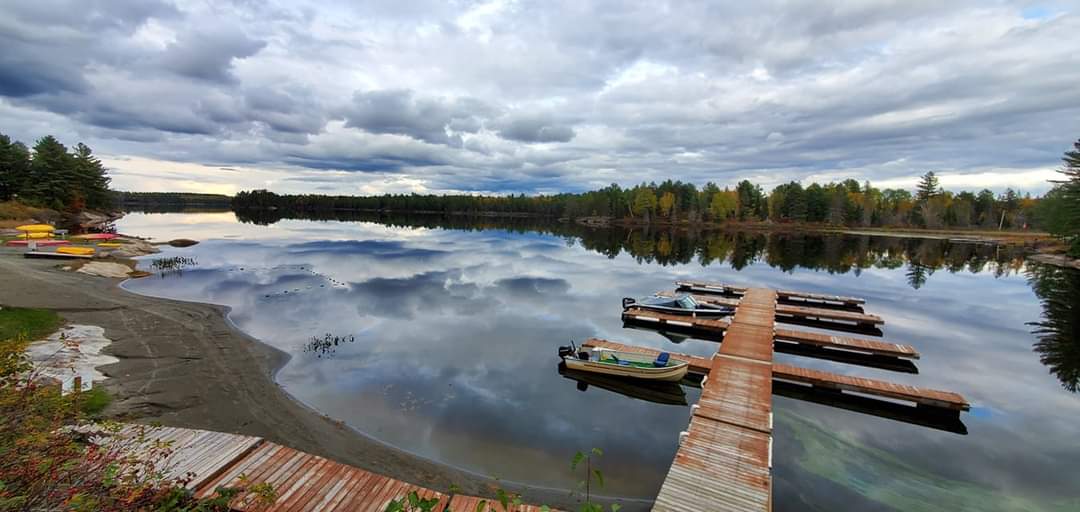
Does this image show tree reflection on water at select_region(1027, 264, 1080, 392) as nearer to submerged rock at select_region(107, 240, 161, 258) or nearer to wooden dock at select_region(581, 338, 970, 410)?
wooden dock at select_region(581, 338, 970, 410)

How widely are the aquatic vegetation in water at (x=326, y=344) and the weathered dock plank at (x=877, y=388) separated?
23.8 meters

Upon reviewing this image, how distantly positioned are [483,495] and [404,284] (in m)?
34.0

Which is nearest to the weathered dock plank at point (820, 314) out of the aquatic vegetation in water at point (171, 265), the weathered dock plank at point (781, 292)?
the weathered dock plank at point (781, 292)

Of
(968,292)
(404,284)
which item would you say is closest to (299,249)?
(404,284)

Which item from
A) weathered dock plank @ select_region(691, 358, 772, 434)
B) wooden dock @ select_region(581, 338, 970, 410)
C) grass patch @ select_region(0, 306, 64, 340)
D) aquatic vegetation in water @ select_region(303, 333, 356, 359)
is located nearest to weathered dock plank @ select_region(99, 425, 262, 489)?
grass patch @ select_region(0, 306, 64, 340)

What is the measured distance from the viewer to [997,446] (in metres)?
17.4

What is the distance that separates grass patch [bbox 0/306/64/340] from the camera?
18266 mm

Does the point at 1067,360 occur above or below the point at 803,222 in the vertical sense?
below

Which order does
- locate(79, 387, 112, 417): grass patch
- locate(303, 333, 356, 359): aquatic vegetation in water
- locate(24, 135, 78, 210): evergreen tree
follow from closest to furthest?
locate(79, 387, 112, 417): grass patch, locate(303, 333, 356, 359): aquatic vegetation in water, locate(24, 135, 78, 210): evergreen tree

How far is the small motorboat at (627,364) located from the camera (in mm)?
21547

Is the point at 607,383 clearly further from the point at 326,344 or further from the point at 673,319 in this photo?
the point at 326,344

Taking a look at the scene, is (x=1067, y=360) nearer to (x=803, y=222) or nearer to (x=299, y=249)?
(x=299, y=249)

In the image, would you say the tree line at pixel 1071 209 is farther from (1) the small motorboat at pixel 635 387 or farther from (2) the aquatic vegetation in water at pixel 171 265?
(2) the aquatic vegetation in water at pixel 171 265

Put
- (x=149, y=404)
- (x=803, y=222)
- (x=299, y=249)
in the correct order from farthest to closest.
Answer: (x=803, y=222) < (x=299, y=249) < (x=149, y=404)
